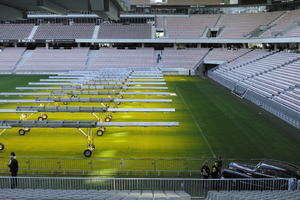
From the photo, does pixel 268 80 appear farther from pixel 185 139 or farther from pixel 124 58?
pixel 124 58

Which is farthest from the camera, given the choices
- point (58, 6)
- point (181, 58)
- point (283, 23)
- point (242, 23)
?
point (242, 23)

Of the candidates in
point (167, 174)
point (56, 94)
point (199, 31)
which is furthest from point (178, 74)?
point (167, 174)

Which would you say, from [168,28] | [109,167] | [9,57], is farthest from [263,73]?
[9,57]

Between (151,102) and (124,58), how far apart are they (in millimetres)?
35311

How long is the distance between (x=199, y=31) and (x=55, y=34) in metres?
28.1

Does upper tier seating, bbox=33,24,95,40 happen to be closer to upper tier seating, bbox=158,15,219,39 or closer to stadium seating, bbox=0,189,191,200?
upper tier seating, bbox=158,15,219,39

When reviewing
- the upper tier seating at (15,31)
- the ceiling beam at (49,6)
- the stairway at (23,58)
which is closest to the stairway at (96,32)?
the stairway at (23,58)

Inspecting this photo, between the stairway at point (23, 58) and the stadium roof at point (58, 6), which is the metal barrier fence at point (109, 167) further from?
the stairway at point (23, 58)

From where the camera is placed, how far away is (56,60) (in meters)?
63.2

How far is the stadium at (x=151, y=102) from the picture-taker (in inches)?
459

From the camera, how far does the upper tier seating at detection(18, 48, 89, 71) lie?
199ft

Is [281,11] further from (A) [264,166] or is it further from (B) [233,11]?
(A) [264,166]

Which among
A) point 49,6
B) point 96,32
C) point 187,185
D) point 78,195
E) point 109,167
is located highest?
point 96,32

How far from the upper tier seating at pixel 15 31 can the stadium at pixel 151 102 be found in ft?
0.73
